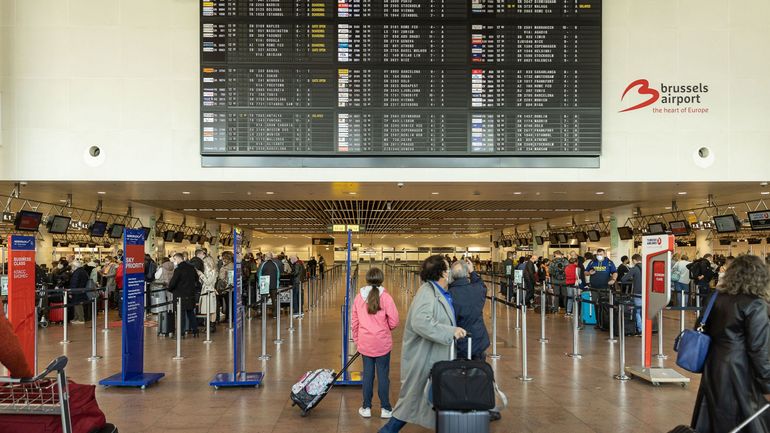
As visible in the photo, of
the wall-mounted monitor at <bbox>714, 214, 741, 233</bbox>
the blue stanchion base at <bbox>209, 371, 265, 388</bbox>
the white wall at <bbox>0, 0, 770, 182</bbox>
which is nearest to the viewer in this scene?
the blue stanchion base at <bbox>209, 371, 265, 388</bbox>

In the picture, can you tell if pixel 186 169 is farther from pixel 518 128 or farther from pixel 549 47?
pixel 549 47

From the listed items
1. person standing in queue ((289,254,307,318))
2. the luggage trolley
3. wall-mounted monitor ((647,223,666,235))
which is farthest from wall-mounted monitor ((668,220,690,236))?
the luggage trolley

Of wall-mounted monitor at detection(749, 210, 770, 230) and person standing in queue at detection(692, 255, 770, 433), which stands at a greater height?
wall-mounted monitor at detection(749, 210, 770, 230)

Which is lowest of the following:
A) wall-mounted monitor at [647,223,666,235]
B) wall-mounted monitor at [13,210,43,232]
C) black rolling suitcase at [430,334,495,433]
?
black rolling suitcase at [430,334,495,433]

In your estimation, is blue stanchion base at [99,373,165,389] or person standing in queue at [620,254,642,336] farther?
person standing in queue at [620,254,642,336]

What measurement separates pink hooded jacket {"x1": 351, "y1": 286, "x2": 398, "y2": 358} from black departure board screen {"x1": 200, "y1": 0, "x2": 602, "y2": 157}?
479 cm

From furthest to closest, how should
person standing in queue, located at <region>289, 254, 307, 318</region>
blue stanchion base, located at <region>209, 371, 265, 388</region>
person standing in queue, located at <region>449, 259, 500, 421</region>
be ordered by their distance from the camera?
person standing in queue, located at <region>289, 254, 307, 318</region> < blue stanchion base, located at <region>209, 371, 265, 388</region> < person standing in queue, located at <region>449, 259, 500, 421</region>

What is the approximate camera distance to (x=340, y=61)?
9.71m

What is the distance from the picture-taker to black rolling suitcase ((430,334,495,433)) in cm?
400

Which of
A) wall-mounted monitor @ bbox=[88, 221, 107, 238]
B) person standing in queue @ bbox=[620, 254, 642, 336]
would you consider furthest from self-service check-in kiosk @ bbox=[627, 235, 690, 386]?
wall-mounted monitor @ bbox=[88, 221, 107, 238]

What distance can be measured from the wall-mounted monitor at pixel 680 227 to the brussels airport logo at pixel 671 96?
8450 millimetres

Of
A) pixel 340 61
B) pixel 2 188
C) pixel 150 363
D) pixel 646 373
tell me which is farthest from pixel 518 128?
pixel 2 188

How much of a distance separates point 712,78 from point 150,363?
10792 mm

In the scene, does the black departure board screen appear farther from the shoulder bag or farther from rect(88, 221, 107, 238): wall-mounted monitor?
rect(88, 221, 107, 238): wall-mounted monitor
